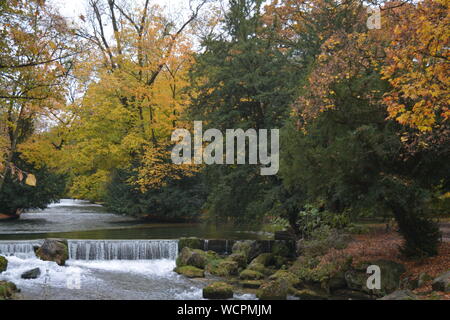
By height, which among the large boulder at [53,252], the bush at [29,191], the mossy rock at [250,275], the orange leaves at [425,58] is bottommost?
the mossy rock at [250,275]

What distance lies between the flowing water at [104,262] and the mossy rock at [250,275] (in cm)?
123

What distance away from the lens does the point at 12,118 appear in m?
17.2

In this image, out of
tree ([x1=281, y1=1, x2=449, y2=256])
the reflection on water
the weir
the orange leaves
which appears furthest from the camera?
the reflection on water

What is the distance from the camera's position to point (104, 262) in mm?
17625

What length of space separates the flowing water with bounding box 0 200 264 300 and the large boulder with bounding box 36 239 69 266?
0.88ft

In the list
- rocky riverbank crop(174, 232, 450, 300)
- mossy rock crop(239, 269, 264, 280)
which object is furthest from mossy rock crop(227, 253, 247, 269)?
mossy rock crop(239, 269, 264, 280)

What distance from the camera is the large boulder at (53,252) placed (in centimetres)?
1689

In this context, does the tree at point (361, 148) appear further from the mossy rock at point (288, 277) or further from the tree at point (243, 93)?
the tree at point (243, 93)

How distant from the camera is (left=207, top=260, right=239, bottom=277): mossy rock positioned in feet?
51.7

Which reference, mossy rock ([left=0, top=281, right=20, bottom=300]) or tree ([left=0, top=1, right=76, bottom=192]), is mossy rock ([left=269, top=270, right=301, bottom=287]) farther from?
tree ([left=0, top=1, right=76, bottom=192])

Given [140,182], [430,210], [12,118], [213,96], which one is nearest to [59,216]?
[140,182]

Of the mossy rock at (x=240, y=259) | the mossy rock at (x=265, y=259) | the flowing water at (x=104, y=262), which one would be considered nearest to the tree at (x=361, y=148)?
the flowing water at (x=104, y=262)

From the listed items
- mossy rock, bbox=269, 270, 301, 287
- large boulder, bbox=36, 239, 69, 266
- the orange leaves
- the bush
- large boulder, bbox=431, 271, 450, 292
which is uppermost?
the orange leaves
